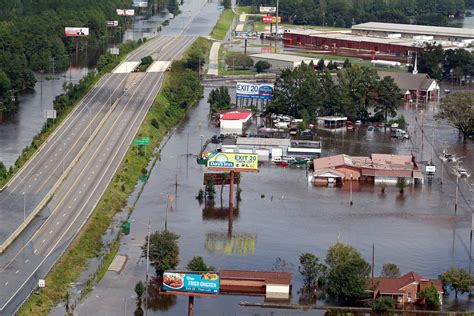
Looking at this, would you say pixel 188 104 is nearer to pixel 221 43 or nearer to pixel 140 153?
pixel 140 153

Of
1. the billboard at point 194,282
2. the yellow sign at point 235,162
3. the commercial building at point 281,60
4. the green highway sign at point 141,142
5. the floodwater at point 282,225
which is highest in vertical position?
the yellow sign at point 235,162

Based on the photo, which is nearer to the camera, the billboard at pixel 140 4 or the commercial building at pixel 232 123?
the commercial building at pixel 232 123

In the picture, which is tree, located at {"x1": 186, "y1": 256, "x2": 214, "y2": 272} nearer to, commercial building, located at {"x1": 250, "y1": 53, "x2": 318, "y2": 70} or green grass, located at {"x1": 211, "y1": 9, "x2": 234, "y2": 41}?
commercial building, located at {"x1": 250, "y1": 53, "x2": 318, "y2": 70}

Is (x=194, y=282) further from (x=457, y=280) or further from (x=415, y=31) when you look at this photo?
(x=415, y=31)

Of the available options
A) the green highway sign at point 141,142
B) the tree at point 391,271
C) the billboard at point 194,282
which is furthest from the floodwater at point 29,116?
the billboard at point 194,282

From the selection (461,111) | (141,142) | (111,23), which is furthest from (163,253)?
(111,23)

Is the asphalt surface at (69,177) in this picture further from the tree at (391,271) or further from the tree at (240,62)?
the tree at (240,62)
